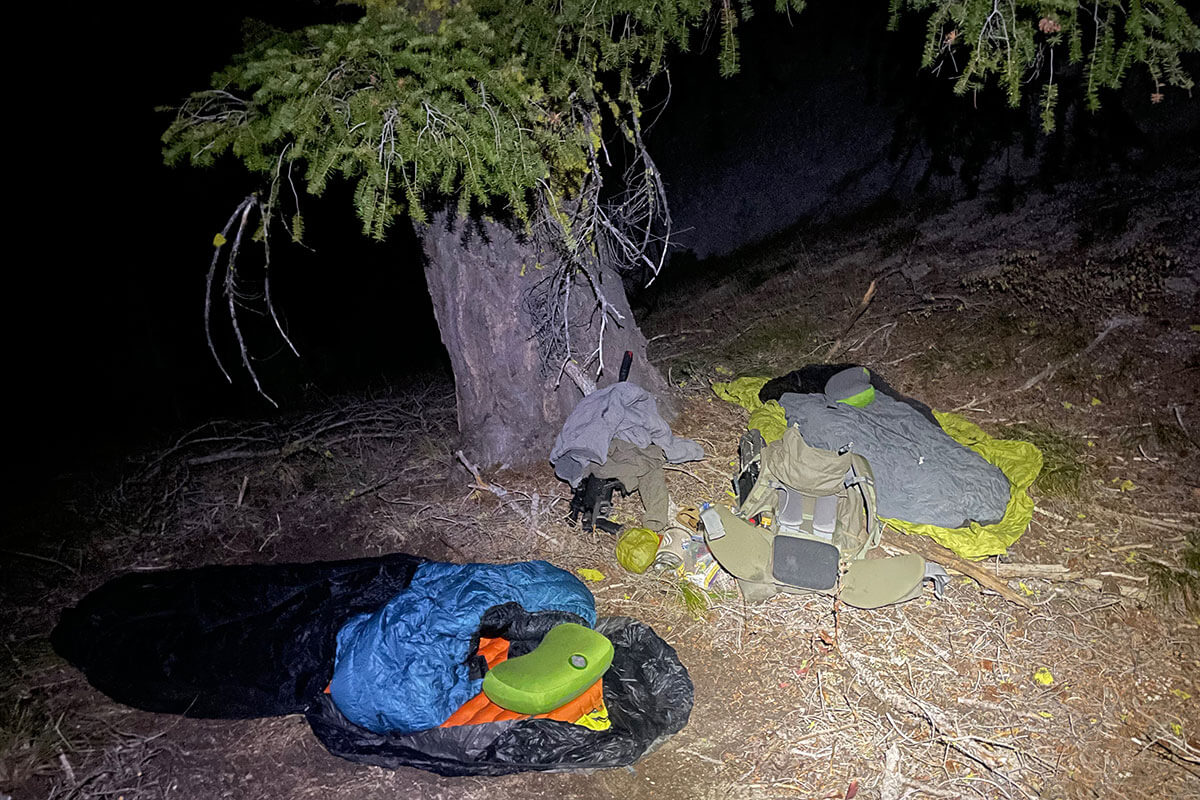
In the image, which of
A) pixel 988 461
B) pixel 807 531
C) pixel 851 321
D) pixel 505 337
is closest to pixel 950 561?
pixel 807 531

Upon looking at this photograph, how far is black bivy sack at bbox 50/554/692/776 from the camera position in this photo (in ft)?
9.39

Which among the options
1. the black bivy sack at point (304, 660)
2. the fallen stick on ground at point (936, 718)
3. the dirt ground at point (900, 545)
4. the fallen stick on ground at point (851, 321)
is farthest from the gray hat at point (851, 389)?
the black bivy sack at point (304, 660)

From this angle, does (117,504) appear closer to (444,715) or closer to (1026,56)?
(444,715)

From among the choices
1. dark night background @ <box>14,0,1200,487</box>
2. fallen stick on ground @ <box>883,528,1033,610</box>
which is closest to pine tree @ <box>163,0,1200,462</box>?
dark night background @ <box>14,0,1200,487</box>

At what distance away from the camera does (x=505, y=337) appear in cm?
477

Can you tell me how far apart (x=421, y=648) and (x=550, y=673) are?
2.01 ft

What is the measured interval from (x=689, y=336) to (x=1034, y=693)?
17.3 feet

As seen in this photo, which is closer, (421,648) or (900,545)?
(421,648)

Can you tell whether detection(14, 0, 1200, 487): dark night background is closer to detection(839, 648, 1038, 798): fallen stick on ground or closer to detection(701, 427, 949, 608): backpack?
detection(701, 427, 949, 608): backpack

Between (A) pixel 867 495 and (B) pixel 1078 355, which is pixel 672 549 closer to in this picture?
(A) pixel 867 495

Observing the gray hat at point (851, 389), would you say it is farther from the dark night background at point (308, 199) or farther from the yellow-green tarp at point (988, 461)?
the dark night background at point (308, 199)

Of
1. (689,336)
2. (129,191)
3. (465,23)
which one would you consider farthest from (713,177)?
(465,23)

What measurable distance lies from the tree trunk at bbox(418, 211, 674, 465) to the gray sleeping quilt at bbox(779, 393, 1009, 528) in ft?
4.70

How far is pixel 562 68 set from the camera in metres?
3.24
